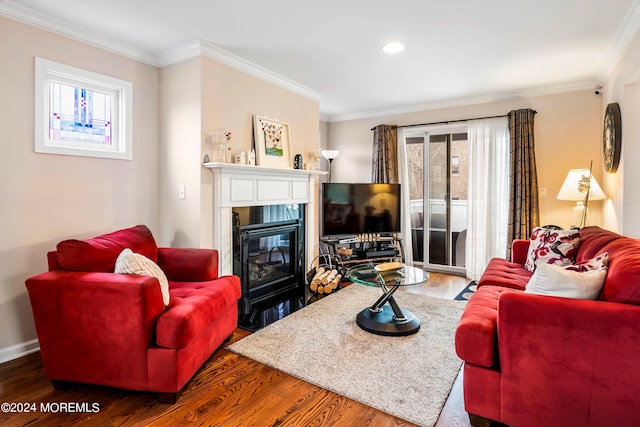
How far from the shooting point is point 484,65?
140 inches

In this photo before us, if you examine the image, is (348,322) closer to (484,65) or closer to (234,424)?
(234,424)

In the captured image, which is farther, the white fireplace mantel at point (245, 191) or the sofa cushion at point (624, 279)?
the white fireplace mantel at point (245, 191)

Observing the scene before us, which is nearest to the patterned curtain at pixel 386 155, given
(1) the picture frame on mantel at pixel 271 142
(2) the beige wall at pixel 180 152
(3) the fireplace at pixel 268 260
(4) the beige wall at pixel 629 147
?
(3) the fireplace at pixel 268 260

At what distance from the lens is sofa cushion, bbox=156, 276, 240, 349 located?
1973mm

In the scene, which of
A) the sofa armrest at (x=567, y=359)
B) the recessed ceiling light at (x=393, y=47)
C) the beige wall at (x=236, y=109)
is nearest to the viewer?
the sofa armrest at (x=567, y=359)

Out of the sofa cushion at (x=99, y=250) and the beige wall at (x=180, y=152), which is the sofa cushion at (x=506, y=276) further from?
the sofa cushion at (x=99, y=250)

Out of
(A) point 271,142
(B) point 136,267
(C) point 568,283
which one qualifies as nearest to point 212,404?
(B) point 136,267

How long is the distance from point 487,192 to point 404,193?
1135mm

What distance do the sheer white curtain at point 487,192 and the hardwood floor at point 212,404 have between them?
2.84 metres

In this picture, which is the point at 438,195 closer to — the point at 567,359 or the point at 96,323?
the point at 567,359

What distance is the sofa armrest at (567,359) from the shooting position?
153 cm

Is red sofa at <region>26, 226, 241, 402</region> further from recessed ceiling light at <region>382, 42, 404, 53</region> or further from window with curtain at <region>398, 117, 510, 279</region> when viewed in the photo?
window with curtain at <region>398, 117, 510, 279</region>

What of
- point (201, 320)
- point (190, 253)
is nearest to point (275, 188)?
point (190, 253)

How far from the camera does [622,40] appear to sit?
2.88 metres
